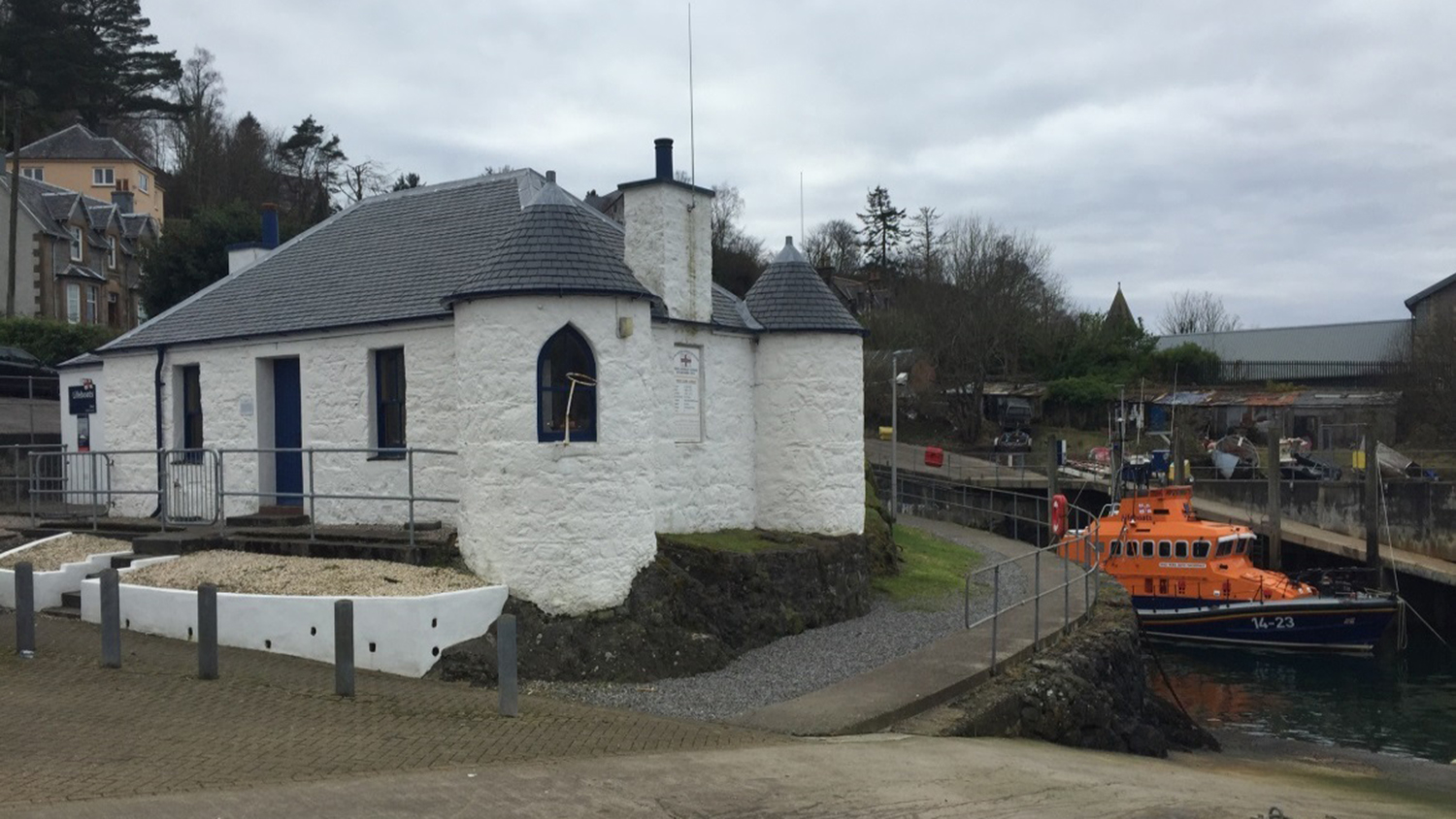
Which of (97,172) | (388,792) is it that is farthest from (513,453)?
(97,172)

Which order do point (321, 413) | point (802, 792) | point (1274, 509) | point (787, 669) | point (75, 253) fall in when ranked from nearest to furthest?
point (802, 792) → point (787, 669) → point (321, 413) → point (1274, 509) → point (75, 253)

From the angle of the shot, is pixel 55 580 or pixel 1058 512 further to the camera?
pixel 1058 512

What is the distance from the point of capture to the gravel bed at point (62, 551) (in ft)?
50.3

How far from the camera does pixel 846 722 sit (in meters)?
10.9

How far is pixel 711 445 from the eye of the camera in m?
17.2

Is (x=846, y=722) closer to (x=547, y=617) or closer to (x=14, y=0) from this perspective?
(x=547, y=617)

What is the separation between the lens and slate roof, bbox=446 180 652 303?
1316cm

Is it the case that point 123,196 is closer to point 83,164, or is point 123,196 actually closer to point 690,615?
point 83,164

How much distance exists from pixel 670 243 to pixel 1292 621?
19135 millimetres

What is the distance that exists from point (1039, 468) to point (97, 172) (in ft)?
154

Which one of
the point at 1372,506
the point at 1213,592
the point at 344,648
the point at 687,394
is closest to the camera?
the point at 344,648

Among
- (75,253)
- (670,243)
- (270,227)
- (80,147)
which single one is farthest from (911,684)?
(80,147)

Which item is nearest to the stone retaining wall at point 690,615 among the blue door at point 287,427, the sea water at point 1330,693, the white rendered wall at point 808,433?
the white rendered wall at point 808,433

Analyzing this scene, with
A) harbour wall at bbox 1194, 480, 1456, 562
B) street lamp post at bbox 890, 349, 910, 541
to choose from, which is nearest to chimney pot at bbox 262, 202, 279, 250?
street lamp post at bbox 890, 349, 910, 541
